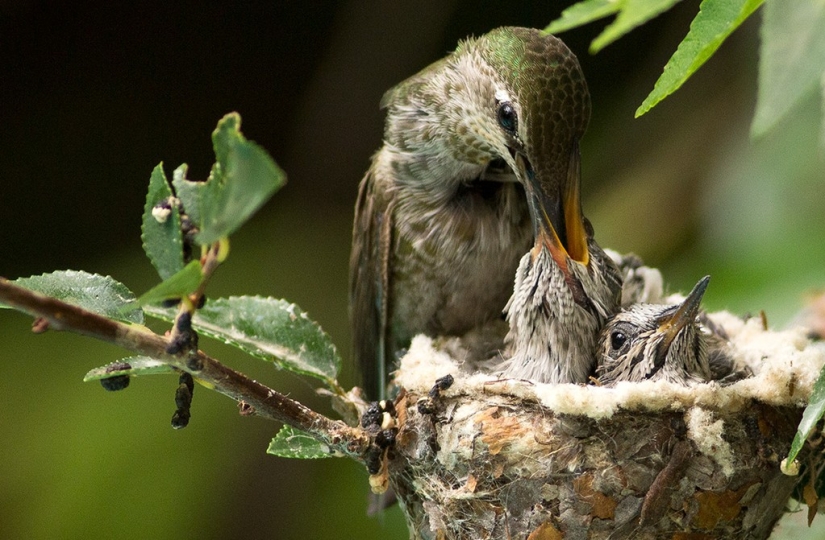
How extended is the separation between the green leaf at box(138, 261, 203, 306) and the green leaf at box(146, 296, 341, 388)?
0.37m

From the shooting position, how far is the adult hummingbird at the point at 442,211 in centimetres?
202

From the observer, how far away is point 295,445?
1410 millimetres

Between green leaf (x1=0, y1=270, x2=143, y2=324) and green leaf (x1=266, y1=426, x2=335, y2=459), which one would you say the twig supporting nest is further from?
green leaf (x1=0, y1=270, x2=143, y2=324)

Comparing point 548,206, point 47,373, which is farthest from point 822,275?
point 47,373

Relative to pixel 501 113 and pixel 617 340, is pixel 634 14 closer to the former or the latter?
pixel 501 113

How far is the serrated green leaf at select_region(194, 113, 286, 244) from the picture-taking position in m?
0.79

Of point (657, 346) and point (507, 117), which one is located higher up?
point (507, 117)

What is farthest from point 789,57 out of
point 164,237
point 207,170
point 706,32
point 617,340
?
point 207,170

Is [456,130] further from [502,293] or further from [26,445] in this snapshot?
[26,445]

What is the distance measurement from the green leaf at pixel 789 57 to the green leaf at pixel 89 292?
78 cm

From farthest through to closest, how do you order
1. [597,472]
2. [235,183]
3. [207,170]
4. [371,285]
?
[207,170] < [371,285] < [597,472] < [235,183]

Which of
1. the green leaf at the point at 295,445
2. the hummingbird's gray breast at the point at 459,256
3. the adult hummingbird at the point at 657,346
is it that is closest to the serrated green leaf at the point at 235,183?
the green leaf at the point at 295,445

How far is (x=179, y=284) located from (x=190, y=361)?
0.69 feet

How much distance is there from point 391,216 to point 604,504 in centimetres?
94
